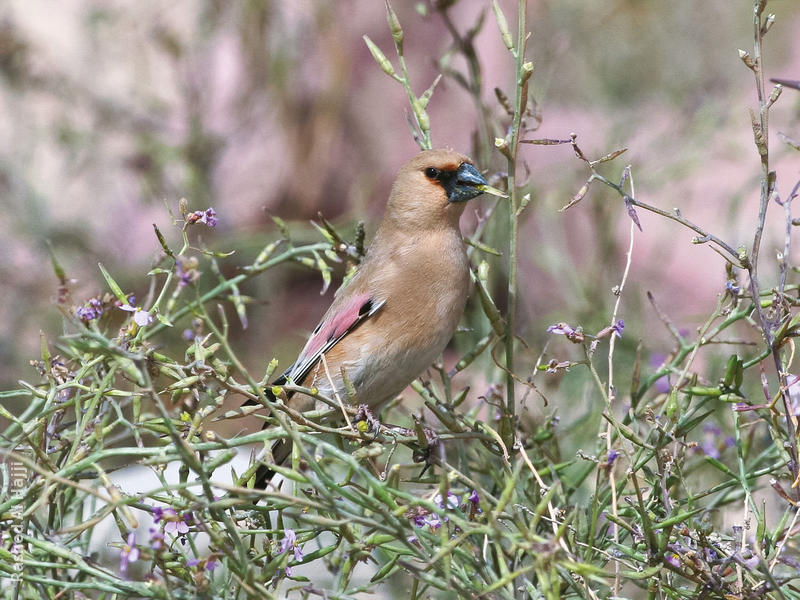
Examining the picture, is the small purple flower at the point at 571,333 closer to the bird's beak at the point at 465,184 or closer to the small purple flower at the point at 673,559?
the small purple flower at the point at 673,559

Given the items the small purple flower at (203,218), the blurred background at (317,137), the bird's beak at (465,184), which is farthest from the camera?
the blurred background at (317,137)

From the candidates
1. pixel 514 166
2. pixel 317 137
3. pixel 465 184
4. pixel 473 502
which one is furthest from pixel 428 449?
pixel 317 137

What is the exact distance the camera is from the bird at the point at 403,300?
92.6 inches

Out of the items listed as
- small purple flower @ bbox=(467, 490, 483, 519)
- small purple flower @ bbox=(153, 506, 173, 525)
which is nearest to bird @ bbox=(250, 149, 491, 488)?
small purple flower @ bbox=(467, 490, 483, 519)

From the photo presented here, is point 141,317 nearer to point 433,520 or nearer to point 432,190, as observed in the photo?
point 433,520

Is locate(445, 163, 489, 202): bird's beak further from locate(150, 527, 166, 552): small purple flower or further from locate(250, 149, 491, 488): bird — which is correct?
locate(150, 527, 166, 552): small purple flower

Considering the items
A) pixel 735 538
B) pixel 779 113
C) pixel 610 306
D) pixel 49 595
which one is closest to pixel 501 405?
pixel 735 538

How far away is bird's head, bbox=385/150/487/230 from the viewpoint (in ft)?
7.96

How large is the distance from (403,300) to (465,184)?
0.33 m

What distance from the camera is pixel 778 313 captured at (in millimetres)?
1557

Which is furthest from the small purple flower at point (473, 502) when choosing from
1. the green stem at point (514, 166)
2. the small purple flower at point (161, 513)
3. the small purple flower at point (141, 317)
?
the small purple flower at point (141, 317)

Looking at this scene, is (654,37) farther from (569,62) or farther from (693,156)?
(693,156)

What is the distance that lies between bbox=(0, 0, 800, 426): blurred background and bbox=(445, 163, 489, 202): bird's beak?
0.58m

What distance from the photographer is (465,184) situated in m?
2.41
